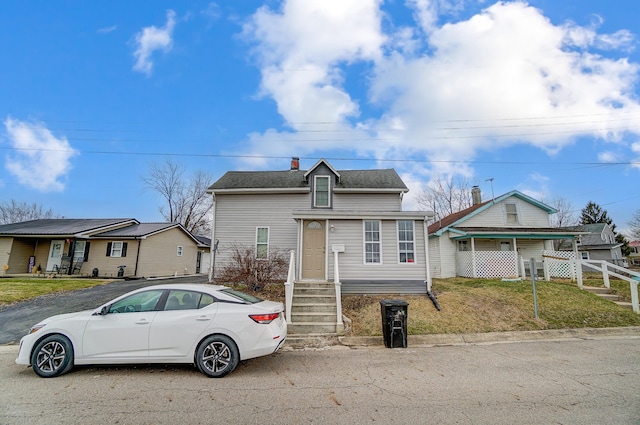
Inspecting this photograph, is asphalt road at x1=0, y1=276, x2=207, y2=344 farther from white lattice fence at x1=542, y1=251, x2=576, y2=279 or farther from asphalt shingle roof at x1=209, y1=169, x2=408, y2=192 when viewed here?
white lattice fence at x1=542, y1=251, x2=576, y2=279

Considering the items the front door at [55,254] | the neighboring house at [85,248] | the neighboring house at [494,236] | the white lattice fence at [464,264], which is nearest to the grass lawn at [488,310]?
the white lattice fence at [464,264]

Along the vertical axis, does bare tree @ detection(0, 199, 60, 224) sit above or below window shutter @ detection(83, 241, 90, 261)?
above

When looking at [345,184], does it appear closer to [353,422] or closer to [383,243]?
[383,243]

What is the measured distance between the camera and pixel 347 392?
13.9 ft

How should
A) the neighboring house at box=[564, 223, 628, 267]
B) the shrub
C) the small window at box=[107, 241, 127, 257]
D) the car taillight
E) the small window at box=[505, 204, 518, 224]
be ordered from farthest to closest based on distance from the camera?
the neighboring house at box=[564, 223, 628, 267]
the small window at box=[107, 241, 127, 257]
the small window at box=[505, 204, 518, 224]
the shrub
the car taillight

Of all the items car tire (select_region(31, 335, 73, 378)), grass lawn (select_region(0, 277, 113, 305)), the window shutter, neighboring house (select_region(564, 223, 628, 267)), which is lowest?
car tire (select_region(31, 335, 73, 378))

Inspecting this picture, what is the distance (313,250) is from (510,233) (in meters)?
12.2

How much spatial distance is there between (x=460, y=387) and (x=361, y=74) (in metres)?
14.6

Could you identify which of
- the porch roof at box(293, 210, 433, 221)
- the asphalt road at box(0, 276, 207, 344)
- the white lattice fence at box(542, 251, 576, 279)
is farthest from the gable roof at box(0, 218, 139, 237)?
the white lattice fence at box(542, 251, 576, 279)

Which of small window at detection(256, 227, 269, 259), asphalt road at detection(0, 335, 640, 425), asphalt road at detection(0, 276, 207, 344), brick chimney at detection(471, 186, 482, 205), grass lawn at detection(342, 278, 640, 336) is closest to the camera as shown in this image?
asphalt road at detection(0, 335, 640, 425)

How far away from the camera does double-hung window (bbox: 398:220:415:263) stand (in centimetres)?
1077

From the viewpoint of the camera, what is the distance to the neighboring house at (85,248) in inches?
755

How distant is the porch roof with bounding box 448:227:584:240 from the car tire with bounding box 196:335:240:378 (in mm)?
15281

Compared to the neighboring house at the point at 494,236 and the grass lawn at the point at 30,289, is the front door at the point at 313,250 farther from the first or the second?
the grass lawn at the point at 30,289
